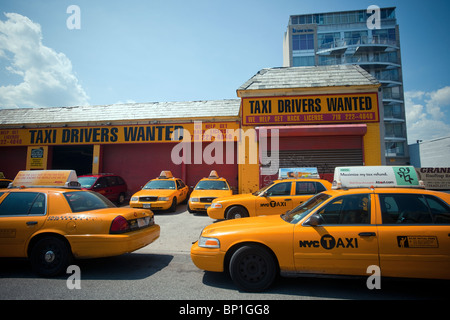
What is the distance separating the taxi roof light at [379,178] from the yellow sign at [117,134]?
377 inches

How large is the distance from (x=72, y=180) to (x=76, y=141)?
11.3 m

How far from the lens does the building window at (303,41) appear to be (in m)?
44.2

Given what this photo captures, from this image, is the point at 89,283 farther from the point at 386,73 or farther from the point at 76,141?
the point at 386,73

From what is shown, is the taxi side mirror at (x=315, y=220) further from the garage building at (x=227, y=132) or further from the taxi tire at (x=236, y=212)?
the garage building at (x=227, y=132)

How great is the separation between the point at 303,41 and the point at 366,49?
11.1 metres

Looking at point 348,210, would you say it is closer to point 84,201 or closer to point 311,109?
point 84,201

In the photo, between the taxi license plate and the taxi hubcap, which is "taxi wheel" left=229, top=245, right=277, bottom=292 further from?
the taxi hubcap

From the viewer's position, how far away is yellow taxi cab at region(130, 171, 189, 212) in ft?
31.5

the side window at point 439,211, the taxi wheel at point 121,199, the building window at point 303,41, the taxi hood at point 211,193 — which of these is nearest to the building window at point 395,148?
the building window at point 303,41

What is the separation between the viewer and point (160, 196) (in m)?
9.76

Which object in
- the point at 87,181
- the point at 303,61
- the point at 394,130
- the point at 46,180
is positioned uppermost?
the point at 303,61

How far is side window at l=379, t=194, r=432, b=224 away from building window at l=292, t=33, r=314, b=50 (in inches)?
1866

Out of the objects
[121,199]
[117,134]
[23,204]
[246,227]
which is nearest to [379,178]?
[246,227]

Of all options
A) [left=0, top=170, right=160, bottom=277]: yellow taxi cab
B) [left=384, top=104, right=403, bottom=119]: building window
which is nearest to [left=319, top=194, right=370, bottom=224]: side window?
[left=0, top=170, right=160, bottom=277]: yellow taxi cab
